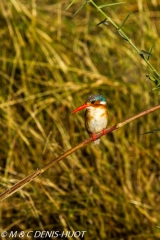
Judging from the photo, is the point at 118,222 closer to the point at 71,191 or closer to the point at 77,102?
the point at 71,191

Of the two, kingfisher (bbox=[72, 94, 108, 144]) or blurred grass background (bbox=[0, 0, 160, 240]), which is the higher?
blurred grass background (bbox=[0, 0, 160, 240])

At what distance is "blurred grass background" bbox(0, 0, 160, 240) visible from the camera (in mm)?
2988

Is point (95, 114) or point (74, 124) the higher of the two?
point (74, 124)

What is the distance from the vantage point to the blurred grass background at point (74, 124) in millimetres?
2988

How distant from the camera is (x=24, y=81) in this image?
3.36m

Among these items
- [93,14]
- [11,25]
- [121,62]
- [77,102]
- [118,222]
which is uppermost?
[93,14]

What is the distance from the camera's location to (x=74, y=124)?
332 cm

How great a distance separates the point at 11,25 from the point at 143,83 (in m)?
0.88

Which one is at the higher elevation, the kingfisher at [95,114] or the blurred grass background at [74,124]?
the blurred grass background at [74,124]

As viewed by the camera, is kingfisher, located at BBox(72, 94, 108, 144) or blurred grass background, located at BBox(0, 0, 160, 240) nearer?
kingfisher, located at BBox(72, 94, 108, 144)

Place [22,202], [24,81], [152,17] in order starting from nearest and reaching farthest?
1. [22,202]
2. [24,81]
3. [152,17]

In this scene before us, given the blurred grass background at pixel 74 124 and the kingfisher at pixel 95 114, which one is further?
the blurred grass background at pixel 74 124

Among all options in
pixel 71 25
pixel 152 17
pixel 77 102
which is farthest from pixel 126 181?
pixel 152 17

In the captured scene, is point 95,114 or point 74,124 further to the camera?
point 74,124
